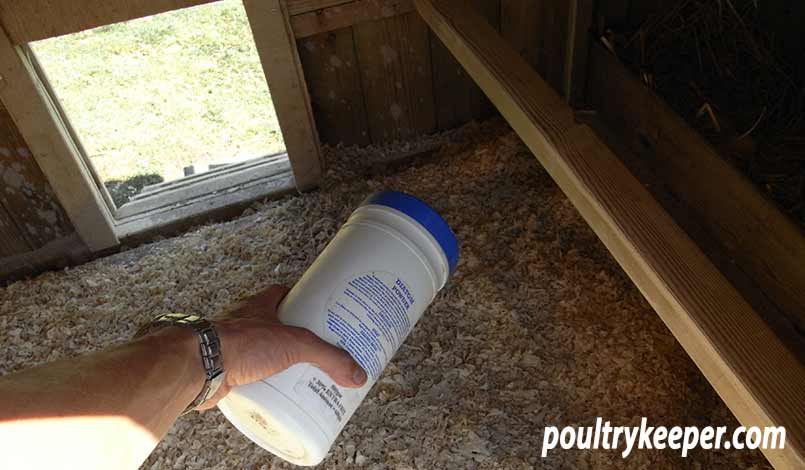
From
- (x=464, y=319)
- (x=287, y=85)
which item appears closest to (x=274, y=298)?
(x=464, y=319)

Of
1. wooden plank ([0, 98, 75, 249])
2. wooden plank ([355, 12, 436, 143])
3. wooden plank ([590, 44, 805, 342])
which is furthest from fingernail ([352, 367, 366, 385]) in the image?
wooden plank ([0, 98, 75, 249])

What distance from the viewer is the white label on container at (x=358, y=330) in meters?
0.83

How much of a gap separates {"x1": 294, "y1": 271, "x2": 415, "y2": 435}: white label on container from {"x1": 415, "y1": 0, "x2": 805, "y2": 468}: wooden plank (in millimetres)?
293

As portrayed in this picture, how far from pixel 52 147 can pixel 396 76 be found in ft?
2.57

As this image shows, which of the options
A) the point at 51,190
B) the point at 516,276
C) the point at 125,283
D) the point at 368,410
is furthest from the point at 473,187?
the point at 51,190

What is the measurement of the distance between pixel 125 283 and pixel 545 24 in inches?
46.9

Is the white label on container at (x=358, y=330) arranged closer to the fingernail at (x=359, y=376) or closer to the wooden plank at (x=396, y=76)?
the fingernail at (x=359, y=376)

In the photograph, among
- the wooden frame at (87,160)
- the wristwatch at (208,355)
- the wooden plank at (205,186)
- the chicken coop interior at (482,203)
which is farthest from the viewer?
the wooden plank at (205,186)

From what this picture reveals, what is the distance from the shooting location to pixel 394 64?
1516mm

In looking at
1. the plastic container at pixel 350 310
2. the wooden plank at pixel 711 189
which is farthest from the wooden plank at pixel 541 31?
the plastic container at pixel 350 310

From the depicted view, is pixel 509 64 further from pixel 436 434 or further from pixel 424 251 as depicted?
pixel 436 434

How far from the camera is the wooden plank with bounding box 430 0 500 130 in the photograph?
150 centimetres

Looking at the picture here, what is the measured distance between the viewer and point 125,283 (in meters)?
1.48

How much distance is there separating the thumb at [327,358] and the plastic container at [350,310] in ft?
0.05
